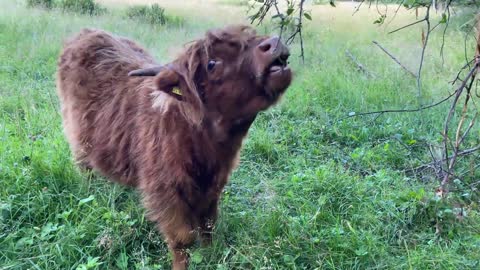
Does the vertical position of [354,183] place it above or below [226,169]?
below

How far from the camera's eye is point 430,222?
312 centimetres

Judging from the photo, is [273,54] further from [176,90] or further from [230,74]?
[176,90]

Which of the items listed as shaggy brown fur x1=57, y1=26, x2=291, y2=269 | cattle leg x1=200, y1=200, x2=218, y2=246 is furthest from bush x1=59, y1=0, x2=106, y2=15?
cattle leg x1=200, y1=200, x2=218, y2=246

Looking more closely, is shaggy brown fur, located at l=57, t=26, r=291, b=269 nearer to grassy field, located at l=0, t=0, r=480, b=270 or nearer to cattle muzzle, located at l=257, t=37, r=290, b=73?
cattle muzzle, located at l=257, t=37, r=290, b=73

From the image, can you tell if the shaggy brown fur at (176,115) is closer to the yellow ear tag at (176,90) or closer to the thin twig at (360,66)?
the yellow ear tag at (176,90)

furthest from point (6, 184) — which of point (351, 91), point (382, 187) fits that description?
point (351, 91)

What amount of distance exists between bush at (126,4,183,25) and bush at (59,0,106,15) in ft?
2.34

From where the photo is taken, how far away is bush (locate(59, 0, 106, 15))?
10.8 metres

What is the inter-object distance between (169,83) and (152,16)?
28.8 feet

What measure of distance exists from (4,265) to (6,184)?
73 cm

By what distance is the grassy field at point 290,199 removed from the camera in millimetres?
2750

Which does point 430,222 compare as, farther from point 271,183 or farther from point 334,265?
point 271,183

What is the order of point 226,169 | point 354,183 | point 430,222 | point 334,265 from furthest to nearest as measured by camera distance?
1. point 354,183
2. point 430,222
3. point 226,169
4. point 334,265

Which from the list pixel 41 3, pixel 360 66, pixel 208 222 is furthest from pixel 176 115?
pixel 41 3
